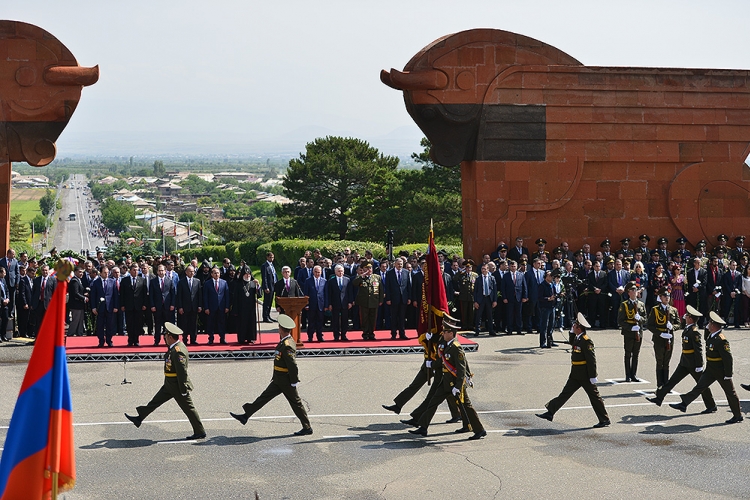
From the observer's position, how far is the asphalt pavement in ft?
33.7

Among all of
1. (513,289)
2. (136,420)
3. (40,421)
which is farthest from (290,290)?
(40,421)

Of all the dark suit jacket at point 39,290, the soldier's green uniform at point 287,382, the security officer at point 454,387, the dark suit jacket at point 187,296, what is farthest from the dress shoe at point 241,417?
the dark suit jacket at point 39,290

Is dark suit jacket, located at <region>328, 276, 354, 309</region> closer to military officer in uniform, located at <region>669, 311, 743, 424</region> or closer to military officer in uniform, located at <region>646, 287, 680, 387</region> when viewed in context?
military officer in uniform, located at <region>646, 287, 680, 387</region>

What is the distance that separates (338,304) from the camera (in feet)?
63.9

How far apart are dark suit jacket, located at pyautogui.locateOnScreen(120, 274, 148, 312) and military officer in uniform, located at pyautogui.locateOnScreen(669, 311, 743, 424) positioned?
1038 cm

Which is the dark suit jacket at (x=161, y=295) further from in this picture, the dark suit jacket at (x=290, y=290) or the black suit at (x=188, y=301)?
the dark suit jacket at (x=290, y=290)

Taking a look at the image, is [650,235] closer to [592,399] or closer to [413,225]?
[592,399]

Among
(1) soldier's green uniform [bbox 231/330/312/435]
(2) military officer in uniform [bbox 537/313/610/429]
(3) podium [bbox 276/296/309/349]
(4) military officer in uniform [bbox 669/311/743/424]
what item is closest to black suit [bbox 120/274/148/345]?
(3) podium [bbox 276/296/309/349]

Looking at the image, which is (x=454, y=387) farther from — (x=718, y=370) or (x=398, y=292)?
(x=398, y=292)

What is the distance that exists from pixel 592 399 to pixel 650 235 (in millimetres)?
12144

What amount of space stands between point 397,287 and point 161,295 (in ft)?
15.8

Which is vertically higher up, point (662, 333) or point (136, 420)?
point (662, 333)

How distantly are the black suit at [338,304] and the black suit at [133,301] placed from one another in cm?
368

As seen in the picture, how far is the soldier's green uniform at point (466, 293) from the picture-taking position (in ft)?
66.7
